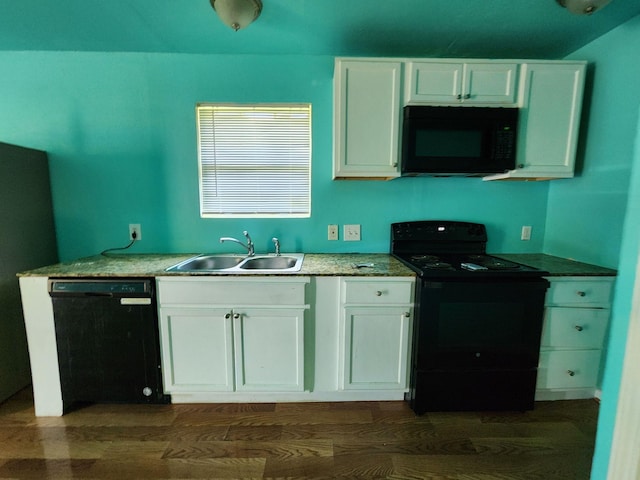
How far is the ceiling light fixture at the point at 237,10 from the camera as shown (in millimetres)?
1379

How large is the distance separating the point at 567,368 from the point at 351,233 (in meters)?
1.63

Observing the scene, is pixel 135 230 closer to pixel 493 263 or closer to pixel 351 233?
pixel 351 233

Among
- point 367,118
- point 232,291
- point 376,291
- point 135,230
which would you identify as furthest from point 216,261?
point 367,118

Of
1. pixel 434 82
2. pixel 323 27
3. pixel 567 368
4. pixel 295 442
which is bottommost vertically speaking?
pixel 295 442

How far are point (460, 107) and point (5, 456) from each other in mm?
3193

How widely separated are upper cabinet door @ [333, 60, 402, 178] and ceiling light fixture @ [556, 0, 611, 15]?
826mm

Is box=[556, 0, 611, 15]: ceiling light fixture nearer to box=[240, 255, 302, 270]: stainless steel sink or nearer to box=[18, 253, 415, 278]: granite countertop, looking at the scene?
box=[18, 253, 415, 278]: granite countertop

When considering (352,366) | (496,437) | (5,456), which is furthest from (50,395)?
(496,437)

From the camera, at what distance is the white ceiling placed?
1.52 meters

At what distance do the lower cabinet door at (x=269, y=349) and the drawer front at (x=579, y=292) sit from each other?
4.99 feet

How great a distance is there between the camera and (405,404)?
1810 mm

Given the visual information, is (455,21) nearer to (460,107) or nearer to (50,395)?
(460,107)

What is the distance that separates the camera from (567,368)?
A: 1759 millimetres

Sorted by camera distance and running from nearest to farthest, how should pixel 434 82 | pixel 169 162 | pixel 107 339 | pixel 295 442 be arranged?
pixel 295 442 < pixel 107 339 < pixel 434 82 < pixel 169 162
